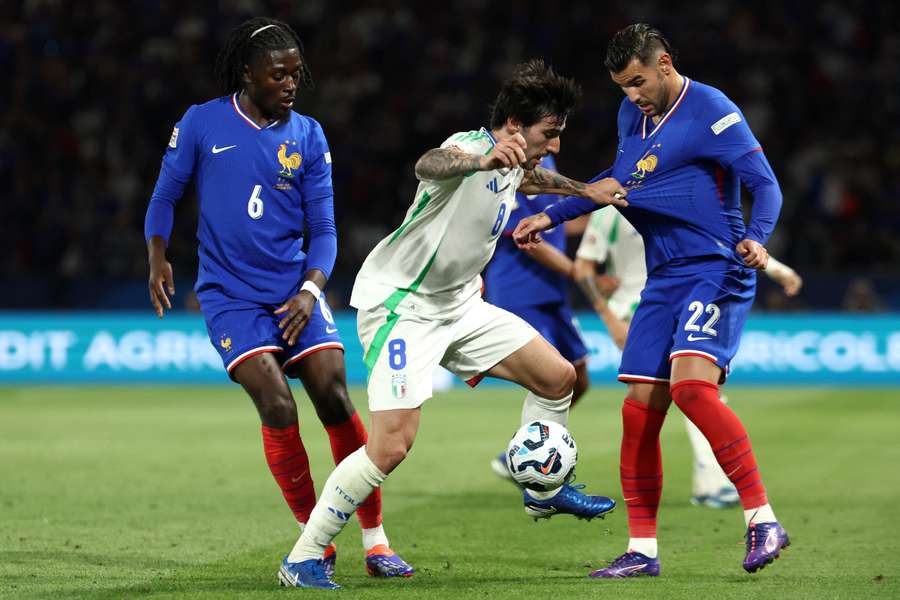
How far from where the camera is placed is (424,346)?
6113 millimetres

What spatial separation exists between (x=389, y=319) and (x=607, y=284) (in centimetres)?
365

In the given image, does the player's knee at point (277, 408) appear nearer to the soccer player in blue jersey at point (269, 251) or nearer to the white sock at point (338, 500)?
the soccer player in blue jersey at point (269, 251)

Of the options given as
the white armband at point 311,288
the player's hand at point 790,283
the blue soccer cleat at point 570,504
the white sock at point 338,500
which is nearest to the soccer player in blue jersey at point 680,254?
the blue soccer cleat at point 570,504

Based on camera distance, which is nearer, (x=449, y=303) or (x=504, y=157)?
(x=504, y=157)

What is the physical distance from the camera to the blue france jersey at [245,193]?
638 centimetres

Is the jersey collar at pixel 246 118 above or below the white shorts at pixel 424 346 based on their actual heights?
above

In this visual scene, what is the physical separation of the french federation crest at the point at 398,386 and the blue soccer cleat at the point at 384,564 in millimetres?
828

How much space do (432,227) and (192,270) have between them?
1310cm

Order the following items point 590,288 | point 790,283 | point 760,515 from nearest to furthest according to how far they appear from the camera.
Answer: point 760,515, point 790,283, point 590,288

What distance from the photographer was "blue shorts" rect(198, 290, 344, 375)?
6297 mm

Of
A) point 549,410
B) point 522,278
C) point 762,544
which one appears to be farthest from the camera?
point 522,278

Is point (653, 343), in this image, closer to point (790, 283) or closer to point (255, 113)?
point (790, 283)

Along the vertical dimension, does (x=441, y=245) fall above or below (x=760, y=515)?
above

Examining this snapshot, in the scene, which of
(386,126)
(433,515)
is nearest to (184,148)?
(433,515)
